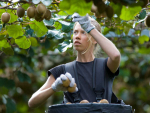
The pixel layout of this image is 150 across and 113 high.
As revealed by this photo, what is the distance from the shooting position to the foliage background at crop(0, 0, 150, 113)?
2106 millimetres

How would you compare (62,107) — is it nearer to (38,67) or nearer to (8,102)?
(8,102)

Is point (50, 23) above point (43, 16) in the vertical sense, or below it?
below

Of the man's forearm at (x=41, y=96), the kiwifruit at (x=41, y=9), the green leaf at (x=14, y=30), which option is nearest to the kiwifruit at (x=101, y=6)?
the kiwifruit at (x=41, y=9)

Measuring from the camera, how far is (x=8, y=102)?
152 inches

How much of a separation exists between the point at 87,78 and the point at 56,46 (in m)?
0.95

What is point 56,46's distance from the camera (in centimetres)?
308

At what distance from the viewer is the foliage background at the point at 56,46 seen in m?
2.11

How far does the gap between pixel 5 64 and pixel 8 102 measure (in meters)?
1.88

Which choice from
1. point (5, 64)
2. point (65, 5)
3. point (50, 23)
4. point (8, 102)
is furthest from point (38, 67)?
point (65, 5)

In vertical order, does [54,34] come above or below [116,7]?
below

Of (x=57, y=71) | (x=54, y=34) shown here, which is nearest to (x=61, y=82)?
(x=57, y=71)

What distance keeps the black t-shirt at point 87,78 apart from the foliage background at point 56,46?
32cm

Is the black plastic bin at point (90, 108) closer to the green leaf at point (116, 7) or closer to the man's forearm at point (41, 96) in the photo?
the man's forearm at point (41, 96)

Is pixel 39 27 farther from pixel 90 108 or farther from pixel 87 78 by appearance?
pixel 90 108
